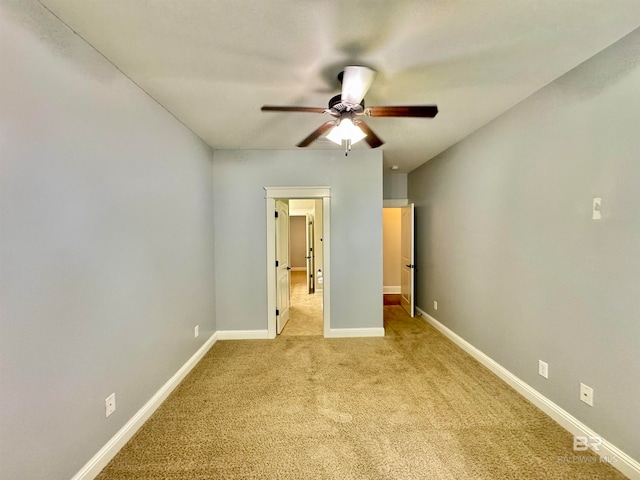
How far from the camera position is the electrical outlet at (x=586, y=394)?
5.64 feet

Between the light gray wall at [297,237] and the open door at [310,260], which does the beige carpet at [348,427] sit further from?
the light gray wall at [297,237]

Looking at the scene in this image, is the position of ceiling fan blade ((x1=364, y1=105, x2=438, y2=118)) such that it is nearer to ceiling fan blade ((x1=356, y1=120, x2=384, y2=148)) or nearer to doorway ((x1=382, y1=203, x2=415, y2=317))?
ceiling fan blade ((x1=356, y1=120, x2=384, y2=148))

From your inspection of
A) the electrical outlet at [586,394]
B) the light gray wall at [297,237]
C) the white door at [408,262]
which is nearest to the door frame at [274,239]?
the white door at [408,262]

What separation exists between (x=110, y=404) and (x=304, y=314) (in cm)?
Answer: 320

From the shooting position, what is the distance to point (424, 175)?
4.32 metres

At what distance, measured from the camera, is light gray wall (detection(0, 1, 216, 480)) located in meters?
1.16

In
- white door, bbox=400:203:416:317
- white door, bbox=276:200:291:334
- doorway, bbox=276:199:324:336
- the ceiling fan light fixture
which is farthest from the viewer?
white door, bbox=400:203:416:317

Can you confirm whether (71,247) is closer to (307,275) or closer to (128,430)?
(128,430)

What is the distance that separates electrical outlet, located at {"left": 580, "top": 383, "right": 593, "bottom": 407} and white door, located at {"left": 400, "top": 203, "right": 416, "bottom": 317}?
2597mm

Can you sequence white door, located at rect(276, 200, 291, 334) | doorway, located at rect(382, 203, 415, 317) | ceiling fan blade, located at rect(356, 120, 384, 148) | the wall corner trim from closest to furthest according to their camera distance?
ceiling fan blade, located at rect(356, 120, 384, 148)
white door, located at rect(276, 200, 291, 334)
doorway, located at rect(382, 203, 415, 317)
the wall corner trim

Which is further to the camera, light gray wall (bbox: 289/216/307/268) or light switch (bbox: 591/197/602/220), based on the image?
light gray wall (bbox: 289/216/307/268)

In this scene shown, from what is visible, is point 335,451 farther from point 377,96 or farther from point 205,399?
point 377,96

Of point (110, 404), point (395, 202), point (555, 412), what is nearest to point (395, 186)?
point (395, 202)

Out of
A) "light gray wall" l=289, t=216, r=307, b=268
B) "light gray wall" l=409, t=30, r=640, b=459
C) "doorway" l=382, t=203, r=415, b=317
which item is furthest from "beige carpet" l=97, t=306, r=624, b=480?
"light gray wall" l=289, t=216, r=307, b=268
